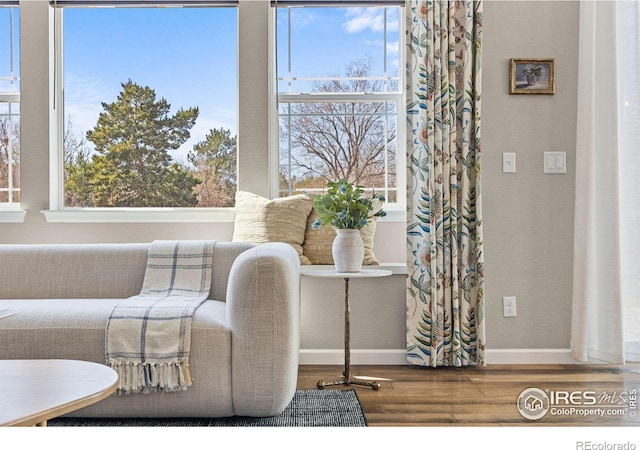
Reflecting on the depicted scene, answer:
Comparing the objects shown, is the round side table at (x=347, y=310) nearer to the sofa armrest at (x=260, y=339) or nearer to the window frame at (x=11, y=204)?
the sofa armrest at (x=260, y=339)

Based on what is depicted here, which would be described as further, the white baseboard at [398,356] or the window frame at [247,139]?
the window frame at [247,139]

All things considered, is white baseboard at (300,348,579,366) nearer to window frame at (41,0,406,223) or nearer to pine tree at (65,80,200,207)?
window frame at (41,0,406,223)

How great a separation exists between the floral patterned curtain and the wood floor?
20 cm

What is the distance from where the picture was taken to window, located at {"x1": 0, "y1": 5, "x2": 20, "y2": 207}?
11.8ft

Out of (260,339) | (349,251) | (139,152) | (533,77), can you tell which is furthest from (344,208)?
(139,152)

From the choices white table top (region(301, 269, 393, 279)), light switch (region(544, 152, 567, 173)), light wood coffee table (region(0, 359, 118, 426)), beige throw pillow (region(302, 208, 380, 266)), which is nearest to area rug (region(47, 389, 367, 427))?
white table top (region(301, 269, 393, 279))

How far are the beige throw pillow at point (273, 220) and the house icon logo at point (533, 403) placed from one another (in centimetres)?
130

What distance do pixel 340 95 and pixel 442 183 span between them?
87 cm

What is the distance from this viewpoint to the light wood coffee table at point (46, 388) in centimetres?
125

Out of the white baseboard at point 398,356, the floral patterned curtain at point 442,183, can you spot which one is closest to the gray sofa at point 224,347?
the white baseboard at point 398,356

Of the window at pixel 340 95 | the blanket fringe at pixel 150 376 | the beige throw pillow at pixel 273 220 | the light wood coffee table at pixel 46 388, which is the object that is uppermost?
the window at pixel 340 95

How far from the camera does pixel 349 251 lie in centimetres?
288

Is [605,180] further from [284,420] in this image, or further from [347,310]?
[284,420]
